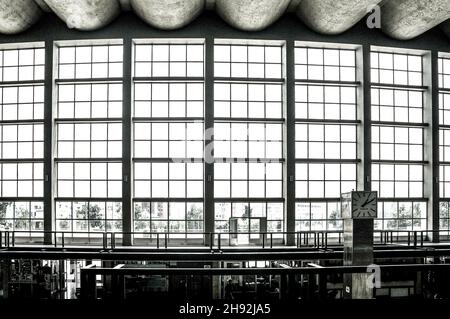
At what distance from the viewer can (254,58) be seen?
1731 cm

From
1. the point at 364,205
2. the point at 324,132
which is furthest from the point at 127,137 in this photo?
the point at 364,205

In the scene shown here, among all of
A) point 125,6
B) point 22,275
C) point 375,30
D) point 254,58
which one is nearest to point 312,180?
point 254,58

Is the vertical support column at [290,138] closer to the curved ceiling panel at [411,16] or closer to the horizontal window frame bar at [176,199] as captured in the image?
the horizontal window frame bar at [176,199]

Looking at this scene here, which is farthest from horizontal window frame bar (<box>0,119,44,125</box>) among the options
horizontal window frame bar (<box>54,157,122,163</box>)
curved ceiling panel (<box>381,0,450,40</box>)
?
curved ceiling panel (<box>381,0,450,40</box>)

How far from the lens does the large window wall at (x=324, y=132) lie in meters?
17.2

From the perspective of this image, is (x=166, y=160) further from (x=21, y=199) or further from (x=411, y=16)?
(x=411, y=16)

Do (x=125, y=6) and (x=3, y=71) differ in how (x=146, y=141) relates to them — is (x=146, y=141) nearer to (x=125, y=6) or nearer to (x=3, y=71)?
(x=125, y=6)

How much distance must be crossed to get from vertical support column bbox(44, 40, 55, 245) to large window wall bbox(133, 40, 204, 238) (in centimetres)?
353

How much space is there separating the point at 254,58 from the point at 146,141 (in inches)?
238

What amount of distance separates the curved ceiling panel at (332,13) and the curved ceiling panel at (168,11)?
4.41 m

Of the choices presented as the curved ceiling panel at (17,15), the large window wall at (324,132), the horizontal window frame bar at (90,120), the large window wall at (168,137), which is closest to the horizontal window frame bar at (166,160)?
the large window wall at (168,137)

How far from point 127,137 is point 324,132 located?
8.70 meters

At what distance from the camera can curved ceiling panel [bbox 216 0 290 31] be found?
1493 centimetres

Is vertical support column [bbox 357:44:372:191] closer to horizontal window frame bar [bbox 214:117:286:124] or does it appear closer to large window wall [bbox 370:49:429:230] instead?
large window wall [bbox 370:49:429:230]
